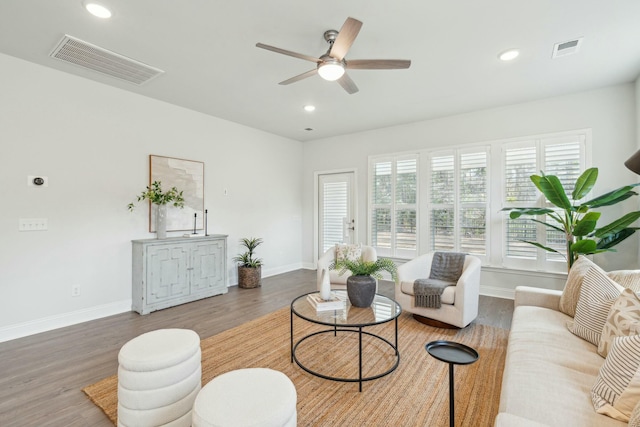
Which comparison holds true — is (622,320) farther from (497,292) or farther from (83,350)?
(83,350)

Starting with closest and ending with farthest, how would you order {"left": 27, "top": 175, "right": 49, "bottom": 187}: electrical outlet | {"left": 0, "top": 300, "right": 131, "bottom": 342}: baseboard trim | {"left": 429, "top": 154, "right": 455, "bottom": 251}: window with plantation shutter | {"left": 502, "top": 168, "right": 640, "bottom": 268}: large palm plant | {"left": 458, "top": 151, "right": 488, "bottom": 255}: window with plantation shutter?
{"left": 0, "top": 300, "right": 131, "bottom": 342}: baseboard trim → {"left": 27, "top": 175, "right": 49, "bottom": 187}: electrical outlet → {"left": 502, "top": 168, "right": 640, "bottom": 268}: large palm plant → {"left": 458, "top": 151, "right": 488, "bottom": 255}: window with plantation shutter → {"left": 429, "top": 154, "right": 455, "bottom": 251}: window with plantation shutter

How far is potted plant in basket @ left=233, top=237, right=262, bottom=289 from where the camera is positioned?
5.08m

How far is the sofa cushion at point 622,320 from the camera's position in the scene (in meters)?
1.54

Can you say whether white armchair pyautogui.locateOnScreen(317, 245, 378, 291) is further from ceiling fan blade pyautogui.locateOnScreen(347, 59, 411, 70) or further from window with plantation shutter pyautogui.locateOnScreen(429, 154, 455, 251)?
ceiling fan blade pyautogui.locateOnScreen(347, 59, 411, 70)

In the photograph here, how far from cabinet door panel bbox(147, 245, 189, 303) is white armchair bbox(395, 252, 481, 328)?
2887 mm

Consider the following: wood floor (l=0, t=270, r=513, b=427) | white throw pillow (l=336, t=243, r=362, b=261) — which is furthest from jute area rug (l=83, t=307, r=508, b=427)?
white throw pillow (l=336, t=243, r=362, b=261)

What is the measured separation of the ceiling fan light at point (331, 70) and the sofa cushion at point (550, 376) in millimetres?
2441

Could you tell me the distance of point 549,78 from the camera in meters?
3.59

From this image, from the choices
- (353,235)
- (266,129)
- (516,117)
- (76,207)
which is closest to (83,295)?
(76,207)

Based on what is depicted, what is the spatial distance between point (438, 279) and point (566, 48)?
270cm

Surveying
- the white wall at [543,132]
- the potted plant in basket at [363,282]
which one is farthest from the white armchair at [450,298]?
the white wall at [543,132]

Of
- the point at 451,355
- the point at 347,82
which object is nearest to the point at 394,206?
the point at 347,82

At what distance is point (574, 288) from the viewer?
2.34 meters

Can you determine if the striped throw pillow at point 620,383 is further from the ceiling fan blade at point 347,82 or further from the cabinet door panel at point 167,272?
the cabinet door panel at point 167,272
